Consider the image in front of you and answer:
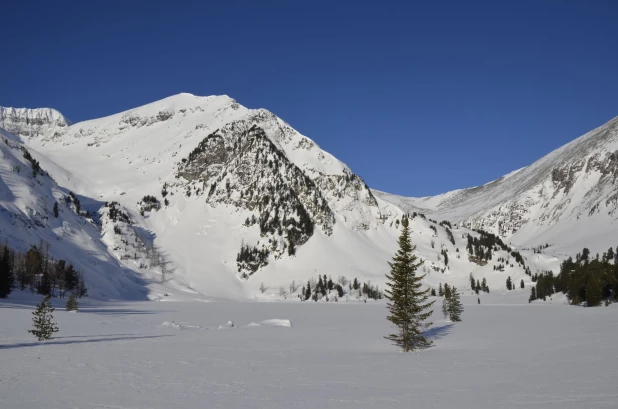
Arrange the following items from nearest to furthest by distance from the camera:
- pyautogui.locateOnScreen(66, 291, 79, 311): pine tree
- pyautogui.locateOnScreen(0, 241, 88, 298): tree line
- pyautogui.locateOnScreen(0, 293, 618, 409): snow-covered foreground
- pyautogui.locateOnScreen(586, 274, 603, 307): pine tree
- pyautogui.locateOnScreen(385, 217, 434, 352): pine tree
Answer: pyautogui.locateOnScreen(0, 293, 618, 409): snow-covered foreground → pyautogui.locateOnScreen(385, 217, 434, 352): pine tree → pyautogui.locateOnScreen(66, 291, 79, 311): pine tree → pyautogui.locateOnScreen(586, 274, 603, 307): pine tree → pyautogui.locateOnScreen(0, 241, 88, 298): tree line

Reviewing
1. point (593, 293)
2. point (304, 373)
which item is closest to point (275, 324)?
point (304, 373)

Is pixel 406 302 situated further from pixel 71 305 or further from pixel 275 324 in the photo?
pixel 71 305

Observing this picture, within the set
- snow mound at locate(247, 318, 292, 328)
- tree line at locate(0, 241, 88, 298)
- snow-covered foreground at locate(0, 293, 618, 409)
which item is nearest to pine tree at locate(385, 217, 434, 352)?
snow-covered foreground at locate(0, 293, 618, 409)

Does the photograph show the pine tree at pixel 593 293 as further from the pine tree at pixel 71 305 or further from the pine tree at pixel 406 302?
the pine tree at pixel 71 305

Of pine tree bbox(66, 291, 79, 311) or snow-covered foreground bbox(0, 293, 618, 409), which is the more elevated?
snow-covered foreground bbox(0, 293, 618, 409)

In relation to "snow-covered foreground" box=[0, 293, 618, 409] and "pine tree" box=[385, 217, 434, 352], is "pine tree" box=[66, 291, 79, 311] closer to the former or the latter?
"snow-covered foreground" box=[0, 293, 618, 409]

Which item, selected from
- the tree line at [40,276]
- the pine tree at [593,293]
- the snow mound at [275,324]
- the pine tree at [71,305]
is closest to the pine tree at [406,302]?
the snow mound at [275,324]

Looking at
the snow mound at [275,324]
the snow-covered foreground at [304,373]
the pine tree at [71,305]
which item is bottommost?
the snow mound at [275,324]

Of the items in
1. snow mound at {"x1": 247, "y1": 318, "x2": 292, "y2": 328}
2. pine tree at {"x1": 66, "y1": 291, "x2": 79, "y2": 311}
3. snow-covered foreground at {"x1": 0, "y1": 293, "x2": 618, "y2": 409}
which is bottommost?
snow mound at {"x1": 247, "y1": 318, "x2": 292, "y2": 328}

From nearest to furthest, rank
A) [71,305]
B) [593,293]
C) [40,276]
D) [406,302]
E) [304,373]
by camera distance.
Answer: [304,373]
[406,302]
[71,305]
[593,293]
[40,276]

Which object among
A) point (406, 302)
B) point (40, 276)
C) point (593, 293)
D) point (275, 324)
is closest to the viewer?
point (406, 302)

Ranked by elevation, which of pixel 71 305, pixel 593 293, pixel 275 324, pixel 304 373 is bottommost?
pixel 275 324

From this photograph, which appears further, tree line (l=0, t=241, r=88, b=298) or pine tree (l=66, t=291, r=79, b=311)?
tree line (l=0, t=241, r=88, b=298)

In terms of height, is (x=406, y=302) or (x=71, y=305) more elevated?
(x=406, y=302)
